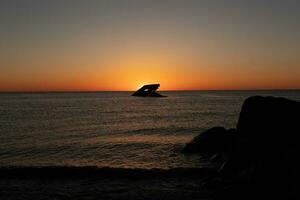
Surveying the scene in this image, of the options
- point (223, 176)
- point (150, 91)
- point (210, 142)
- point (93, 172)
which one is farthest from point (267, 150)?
point (150, 91)

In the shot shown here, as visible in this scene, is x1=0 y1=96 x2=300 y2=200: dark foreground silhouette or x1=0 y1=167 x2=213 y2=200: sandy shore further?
x1=0 y1=167 x2=213 y2=200: sandy shore

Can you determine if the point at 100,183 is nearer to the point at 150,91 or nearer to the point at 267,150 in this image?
the point at 267,150

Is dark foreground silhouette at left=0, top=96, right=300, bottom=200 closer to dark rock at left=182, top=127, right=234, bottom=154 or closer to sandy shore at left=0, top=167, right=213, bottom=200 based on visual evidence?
sandy shore at left=0, top=167, right=213, bottom=200

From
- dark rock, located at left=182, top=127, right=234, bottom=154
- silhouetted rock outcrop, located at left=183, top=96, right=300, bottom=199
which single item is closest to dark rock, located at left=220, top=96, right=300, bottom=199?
silhouetted rock outcrop, located at left=183, top=96, right=300, bottom=199

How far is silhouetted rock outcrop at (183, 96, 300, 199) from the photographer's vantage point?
11.0m

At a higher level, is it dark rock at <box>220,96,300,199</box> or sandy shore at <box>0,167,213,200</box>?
dark rock at <box>220,96,300,199</box>

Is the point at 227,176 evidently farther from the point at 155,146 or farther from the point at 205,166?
the point at 155,146

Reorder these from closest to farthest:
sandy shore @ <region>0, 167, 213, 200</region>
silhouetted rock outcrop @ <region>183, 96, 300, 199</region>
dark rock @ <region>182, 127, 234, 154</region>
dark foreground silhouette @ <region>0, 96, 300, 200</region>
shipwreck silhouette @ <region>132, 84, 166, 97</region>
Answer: silhouetted rock outcrop @ <region>183, 96, 300, 199</region>
dark foreground silhouette @ <region>0, 96, 300, 200</region>
sandy shore @ <region>0, 167, 213, 200</region>
dark rock @ <region>182, 127, 234, 154</region>
shipwreck silhouette @ <region>132, 84, 166, 97</region>

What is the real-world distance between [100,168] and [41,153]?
24.4 ft

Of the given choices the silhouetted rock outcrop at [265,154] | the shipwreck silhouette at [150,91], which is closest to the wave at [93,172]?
the silhouetted rock outcrop at [265,154]

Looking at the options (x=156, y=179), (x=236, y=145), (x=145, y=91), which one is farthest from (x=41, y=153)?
(x=145, y=91)

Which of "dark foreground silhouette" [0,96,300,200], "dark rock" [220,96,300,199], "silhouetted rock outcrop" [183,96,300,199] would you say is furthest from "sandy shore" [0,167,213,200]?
"dark rock" [220,96,300,199]

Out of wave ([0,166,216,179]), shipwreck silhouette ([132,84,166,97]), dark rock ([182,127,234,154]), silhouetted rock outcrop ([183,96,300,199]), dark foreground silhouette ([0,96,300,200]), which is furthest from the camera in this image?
shipwreck silhouette ([132,84,166,97])

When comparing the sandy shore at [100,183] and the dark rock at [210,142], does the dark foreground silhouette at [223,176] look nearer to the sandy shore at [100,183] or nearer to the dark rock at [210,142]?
the sandy shore at [100,183]
